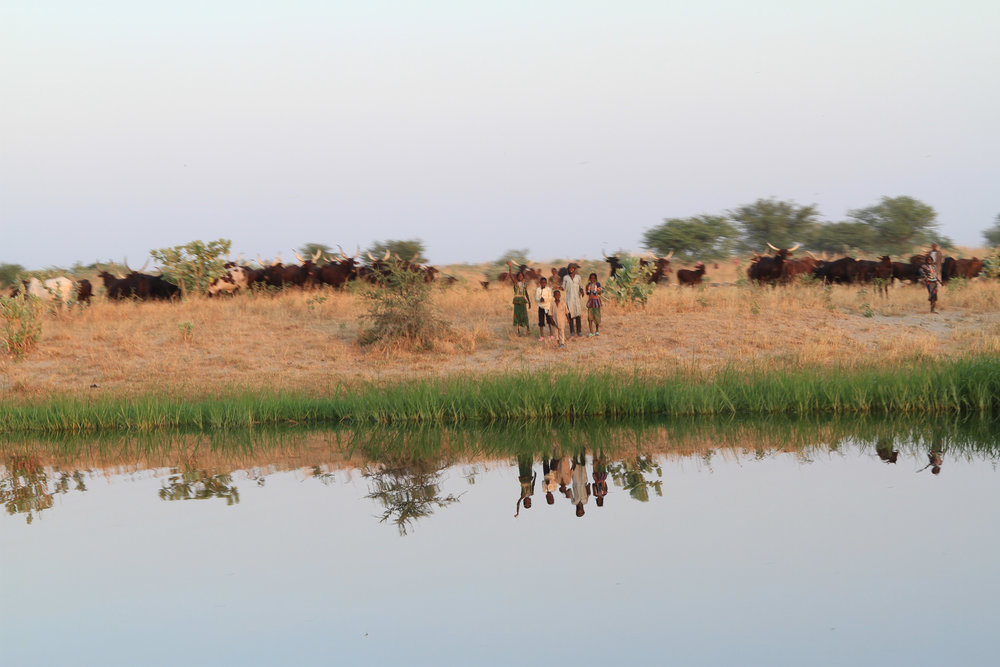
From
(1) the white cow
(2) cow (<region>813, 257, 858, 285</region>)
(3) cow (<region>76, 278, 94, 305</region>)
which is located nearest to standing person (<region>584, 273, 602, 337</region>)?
(2) cow (<region>813, 257, 858, 285</region>)

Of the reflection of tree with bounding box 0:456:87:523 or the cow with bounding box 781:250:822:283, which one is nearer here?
the reflection of tree with bounding box 0:456:87:523

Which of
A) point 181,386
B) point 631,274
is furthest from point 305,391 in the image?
point 631,274

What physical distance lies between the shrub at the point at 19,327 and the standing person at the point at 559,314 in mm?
9706

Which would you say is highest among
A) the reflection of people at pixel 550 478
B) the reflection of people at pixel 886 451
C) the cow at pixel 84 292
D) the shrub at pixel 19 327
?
the cow at pixel 84 292

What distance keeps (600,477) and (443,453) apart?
224cm

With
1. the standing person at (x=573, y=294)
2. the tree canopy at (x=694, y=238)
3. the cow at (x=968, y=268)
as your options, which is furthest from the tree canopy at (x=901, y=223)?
the standing person at (x=573, y=294)

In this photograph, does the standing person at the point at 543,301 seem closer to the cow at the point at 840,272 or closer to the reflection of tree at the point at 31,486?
the reflection of tree at the point at 31,486

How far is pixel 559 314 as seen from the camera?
18031mm

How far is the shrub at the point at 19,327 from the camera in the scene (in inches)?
742

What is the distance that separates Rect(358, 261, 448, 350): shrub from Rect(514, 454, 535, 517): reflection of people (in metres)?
8.31

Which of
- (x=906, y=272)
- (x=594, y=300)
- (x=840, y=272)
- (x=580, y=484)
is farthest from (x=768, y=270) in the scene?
(x=580, y=484)

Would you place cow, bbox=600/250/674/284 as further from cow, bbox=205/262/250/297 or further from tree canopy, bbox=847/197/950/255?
tree canopy, bbox=847/197/950/255

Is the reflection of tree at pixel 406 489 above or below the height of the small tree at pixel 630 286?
below

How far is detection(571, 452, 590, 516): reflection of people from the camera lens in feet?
28.5
